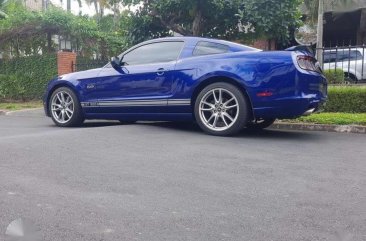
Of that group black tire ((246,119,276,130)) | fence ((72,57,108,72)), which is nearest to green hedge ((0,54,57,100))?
fence ((72,57,108,72))

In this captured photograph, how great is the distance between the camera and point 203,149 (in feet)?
18.4

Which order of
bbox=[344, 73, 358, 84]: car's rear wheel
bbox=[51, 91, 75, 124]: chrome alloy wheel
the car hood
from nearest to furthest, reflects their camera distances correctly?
the car hood < bbox=[51, 91, 75, 124]: chrome alloy wheel < bbox=[344, 73, 358, 84]: car's rear wheel

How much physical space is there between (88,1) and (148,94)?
1337 inches

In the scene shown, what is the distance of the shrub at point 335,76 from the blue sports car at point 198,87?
402 cm

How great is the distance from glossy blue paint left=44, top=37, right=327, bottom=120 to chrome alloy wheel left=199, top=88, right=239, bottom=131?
0.21 m

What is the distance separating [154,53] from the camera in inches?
296

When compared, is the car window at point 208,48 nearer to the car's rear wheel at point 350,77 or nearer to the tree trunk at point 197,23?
the tree trunk at point 197,23

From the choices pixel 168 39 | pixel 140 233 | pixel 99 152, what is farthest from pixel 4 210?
pixel 168 39

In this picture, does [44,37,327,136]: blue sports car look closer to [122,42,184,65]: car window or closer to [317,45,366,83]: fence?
[122,42,184,65]: car window

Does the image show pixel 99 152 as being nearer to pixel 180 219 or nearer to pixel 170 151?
pixel 170 151

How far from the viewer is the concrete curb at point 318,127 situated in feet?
25.5

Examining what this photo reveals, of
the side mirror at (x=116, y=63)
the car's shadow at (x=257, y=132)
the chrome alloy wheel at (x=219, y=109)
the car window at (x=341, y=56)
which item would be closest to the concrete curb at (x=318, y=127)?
the car's shadow at (x=257, y=132)

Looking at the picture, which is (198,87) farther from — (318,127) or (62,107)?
(62,107)

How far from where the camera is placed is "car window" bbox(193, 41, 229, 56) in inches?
279
